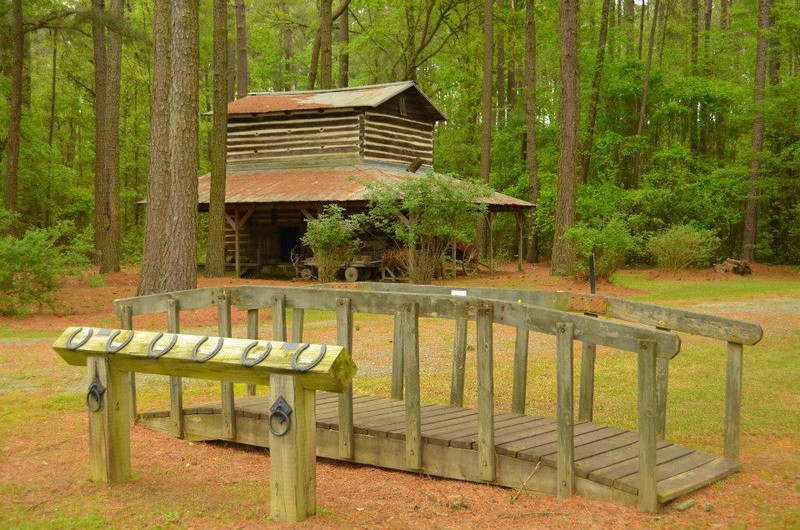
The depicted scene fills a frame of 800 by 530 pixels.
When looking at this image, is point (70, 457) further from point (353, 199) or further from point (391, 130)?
point (391, 130)

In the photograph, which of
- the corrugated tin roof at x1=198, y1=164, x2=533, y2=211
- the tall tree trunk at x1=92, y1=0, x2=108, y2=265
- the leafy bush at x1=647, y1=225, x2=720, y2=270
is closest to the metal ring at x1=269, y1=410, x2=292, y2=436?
the corrugated tin roof at x1=198, y1=164, x2=533, y2=211

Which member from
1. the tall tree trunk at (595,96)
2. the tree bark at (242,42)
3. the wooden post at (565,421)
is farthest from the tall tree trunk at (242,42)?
the wooden post at (565,421)

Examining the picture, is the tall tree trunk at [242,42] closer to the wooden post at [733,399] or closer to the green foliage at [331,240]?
the green foliage at [331,240]

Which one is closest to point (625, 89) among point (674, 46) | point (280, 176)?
point (674, 46)

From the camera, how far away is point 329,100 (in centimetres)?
3023

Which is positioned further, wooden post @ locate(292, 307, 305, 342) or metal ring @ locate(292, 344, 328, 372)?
wooden post @ locate(292, 307, 305, 342)

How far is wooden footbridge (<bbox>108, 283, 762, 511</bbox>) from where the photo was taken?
5.25 meters

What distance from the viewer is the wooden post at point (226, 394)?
7082mm

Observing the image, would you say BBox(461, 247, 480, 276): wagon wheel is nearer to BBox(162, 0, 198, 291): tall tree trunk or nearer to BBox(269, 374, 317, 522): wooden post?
BBox(162, 0, 198, 291): tall tree trunk

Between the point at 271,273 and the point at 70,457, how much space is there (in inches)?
895

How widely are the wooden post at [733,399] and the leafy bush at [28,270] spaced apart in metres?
15.2

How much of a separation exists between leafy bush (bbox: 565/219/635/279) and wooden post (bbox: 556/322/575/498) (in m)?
17.4

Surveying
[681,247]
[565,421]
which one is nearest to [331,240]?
[681,247]

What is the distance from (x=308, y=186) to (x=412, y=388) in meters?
21.0
